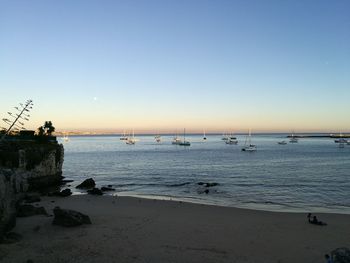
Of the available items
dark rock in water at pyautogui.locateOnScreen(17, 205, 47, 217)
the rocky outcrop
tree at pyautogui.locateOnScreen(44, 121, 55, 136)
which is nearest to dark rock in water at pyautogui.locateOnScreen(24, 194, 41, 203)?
the rocky outcrop

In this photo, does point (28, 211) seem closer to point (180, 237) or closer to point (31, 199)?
point (31, 199)

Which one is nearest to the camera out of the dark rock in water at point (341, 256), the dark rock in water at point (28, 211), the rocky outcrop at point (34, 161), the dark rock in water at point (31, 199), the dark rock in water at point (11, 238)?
the dark rock in water at point (341, 256)

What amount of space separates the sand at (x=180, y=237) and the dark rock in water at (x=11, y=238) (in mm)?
369

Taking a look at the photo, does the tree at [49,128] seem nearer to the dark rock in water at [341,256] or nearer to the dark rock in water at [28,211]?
the dark rock in water at [28,211]

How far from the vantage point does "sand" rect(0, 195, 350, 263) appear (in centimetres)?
1822

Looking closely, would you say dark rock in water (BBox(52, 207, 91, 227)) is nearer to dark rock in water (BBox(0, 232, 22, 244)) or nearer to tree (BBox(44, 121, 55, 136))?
dark rock in water (BBox(0, 232, 22, 244))

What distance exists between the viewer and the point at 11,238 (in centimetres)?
2008

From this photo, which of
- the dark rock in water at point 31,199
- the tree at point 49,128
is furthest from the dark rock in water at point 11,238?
the tree at point 49,128

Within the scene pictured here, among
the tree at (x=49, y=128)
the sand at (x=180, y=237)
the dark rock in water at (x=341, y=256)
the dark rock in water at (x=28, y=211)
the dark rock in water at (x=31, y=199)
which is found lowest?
the dark rock in water at (x=31, y=199)

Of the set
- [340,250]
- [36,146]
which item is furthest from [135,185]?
[340,250]

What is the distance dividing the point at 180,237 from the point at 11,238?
413 inches

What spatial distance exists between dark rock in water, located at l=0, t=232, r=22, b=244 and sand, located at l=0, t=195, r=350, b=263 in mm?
369

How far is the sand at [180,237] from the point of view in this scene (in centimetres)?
1822

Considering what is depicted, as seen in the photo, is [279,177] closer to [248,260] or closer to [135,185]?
[135,185]
